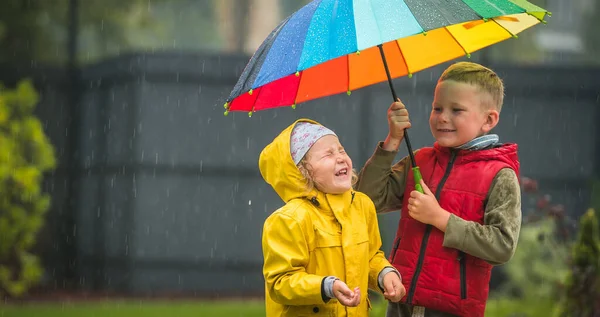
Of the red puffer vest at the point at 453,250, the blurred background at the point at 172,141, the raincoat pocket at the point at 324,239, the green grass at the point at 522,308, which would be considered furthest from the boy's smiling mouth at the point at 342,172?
the blurred background at the point at 172,141

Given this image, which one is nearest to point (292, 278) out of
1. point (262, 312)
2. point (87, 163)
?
point (262, 312)

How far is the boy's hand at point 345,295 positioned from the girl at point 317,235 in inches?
0.4

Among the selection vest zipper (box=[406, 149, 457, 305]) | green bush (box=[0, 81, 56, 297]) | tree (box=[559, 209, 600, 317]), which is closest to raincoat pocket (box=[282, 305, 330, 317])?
vest zipper (box=[406, 149, 457, 305])

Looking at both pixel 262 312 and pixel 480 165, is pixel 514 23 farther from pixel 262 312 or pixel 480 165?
pixel 262 312

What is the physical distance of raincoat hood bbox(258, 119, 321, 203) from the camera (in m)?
3.76

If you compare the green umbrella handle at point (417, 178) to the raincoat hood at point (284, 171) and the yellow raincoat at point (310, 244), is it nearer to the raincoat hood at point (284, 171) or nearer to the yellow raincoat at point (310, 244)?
the yellow raincoat at point (310, 244)

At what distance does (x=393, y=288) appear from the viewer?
12.2 feet

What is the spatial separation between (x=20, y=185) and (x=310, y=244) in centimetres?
594

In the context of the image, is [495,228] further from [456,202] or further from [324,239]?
[324,239]

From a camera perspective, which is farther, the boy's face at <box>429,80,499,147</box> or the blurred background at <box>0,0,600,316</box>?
the blurred background at <box>0,0,600,316</box>

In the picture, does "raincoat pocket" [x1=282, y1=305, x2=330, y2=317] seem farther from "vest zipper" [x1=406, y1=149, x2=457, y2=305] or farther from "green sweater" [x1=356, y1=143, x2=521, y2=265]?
"green sweater" [x1=356, y1=143, x2=521, y2=265]

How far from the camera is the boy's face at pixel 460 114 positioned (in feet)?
12.8

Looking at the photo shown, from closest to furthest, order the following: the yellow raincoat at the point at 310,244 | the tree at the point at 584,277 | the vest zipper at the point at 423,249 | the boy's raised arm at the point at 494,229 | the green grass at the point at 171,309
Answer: the yellow raincoat at the point at 310,244, the boy's raised arm at the point at 494,229, the vest zipper at the point at 423,249, the tree at the point at 584,277, the green grass at the point at 171,309

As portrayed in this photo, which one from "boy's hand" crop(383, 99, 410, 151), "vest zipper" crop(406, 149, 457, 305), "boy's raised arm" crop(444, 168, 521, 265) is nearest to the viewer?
"boy's raised arm" crop(444, 168, 521, 265)
